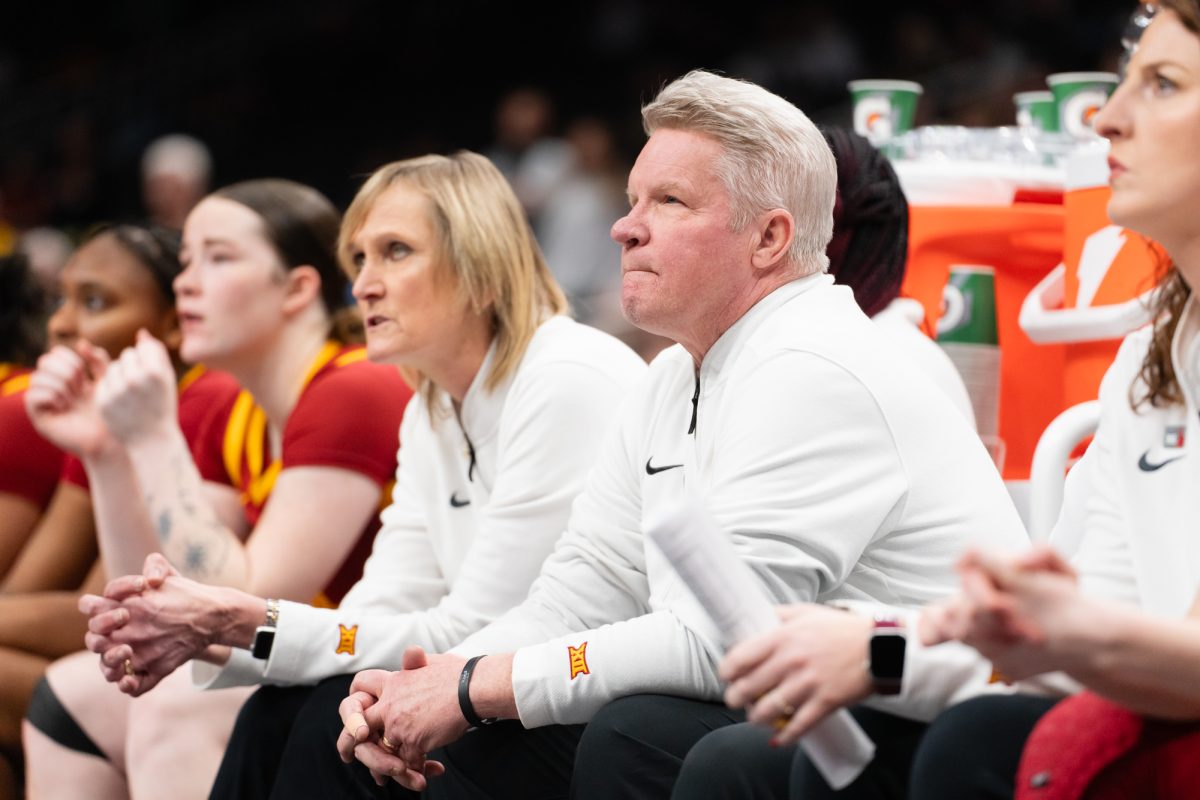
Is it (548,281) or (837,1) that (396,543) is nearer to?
(548,281)

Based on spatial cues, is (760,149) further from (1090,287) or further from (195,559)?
(195,559)

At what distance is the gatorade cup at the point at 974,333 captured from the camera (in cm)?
313

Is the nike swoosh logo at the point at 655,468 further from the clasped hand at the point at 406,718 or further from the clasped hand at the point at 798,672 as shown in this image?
the clasped hand at the point at 798,672

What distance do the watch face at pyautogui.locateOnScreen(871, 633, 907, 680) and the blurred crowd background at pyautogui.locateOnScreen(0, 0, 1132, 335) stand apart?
592 cm

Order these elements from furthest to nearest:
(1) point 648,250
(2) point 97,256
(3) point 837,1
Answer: (3) point 837,1
(2) point 97,256
(1) point 648,250

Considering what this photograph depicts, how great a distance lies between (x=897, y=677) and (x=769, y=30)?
7.79m

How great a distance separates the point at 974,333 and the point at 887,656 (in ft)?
5.19

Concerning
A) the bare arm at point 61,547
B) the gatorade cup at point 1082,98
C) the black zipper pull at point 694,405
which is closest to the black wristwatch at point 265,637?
the black zipper pull at point 694,405

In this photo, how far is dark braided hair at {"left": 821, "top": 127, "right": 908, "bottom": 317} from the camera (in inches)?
113

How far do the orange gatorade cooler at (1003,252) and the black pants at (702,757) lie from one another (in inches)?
51.3

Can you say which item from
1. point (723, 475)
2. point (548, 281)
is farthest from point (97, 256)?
point (723, 475)

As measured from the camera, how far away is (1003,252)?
323cm

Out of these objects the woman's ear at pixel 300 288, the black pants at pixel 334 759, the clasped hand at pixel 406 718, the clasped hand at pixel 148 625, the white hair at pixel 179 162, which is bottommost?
the black pants at pixel 334 759

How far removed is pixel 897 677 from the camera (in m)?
1.69
